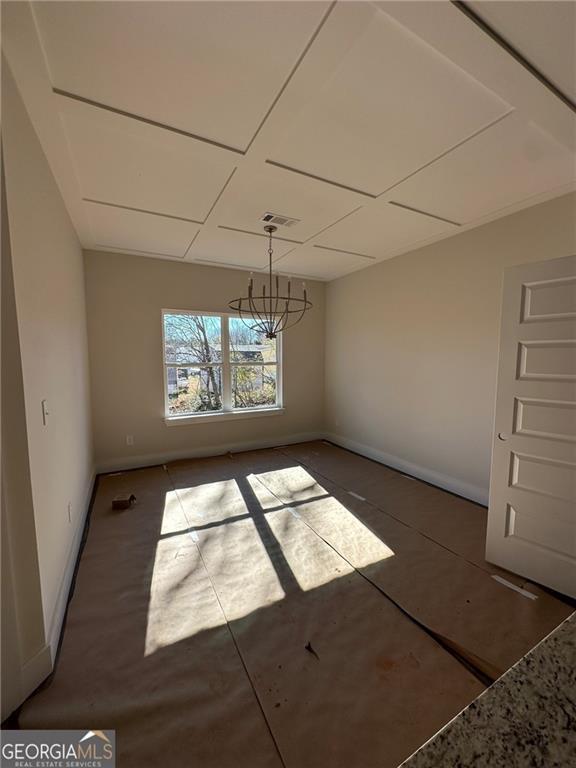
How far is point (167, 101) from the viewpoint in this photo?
1533 millimetres

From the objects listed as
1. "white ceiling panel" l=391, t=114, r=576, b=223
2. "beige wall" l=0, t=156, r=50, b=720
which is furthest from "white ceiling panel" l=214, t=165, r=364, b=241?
"beige wall" l=0, t=156, r=50, b=720

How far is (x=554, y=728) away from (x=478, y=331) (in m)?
3.16

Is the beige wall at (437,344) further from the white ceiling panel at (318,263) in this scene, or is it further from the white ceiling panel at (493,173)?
the white ceiling panel at (493,173)

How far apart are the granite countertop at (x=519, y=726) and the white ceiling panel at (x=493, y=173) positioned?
2.31 meters

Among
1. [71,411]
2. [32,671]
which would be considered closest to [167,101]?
[71,411]

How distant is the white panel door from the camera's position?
6.10 ft

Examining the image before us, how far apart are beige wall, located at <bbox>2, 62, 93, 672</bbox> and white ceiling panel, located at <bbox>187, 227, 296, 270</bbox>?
4.17ft

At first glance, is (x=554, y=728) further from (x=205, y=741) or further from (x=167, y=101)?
(x=167, y=101)

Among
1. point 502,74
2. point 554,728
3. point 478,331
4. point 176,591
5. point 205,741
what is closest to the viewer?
point 554,728

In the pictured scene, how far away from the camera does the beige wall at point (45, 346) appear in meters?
1.39

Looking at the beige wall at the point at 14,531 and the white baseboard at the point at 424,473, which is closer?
the beige wall at the point at 14,531

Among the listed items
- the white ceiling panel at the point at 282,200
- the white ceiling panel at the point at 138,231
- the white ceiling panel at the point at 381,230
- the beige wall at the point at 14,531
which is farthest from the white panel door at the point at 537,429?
the white ceiling panel at the point at 138,231

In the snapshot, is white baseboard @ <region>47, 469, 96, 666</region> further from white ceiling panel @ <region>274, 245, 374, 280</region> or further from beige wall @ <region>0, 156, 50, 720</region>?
Answer: white ceiling panel @ <region>274, 245, 374, 280</region>

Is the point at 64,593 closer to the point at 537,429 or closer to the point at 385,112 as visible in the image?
the point at 537,429
